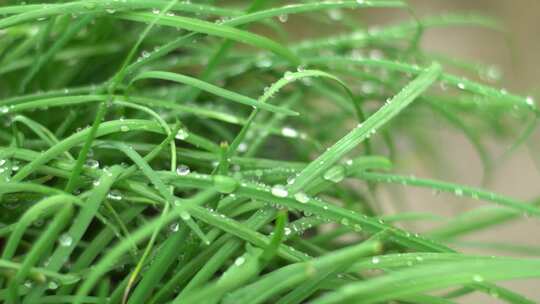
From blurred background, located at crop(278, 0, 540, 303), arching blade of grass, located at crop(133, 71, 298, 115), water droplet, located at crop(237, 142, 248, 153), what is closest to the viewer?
arching blade of grass, located at crop(133, 71, 298, 115)

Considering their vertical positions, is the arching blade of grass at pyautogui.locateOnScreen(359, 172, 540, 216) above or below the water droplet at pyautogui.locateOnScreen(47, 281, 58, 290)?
above

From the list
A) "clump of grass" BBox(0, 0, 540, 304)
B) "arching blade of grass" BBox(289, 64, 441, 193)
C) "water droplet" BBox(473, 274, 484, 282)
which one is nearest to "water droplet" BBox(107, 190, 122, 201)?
"clump of grass" BBox(0, 0, 540, 304)

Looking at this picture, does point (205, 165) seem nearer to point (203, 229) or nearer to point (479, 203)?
point (203, 229)

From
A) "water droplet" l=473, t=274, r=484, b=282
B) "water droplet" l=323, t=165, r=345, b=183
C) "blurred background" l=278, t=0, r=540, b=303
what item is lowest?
"water droplet" l=473, t=274, r=484, b=282

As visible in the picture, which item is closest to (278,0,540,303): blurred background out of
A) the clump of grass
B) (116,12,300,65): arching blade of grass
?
the clump of grass

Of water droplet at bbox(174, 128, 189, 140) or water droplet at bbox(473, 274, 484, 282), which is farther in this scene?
water droplet at bbox(174, 128, 189, 140)

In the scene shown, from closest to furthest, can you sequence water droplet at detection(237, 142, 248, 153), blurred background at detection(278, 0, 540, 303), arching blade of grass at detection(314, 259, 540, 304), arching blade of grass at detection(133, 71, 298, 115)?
arching blade of grass at detection(314, 259, 540, 304) → arching blade of grass at detection(133, 71, 298, 115) → water droplet at detection(237, 142, 248, 153) → blurred background at detection(278, 0, 540, 303)

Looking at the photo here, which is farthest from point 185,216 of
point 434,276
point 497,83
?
point 497,83

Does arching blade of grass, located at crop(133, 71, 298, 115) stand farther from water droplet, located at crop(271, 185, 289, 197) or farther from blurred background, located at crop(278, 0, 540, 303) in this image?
blurred background, located at crop(278, 0, 540, 303)
